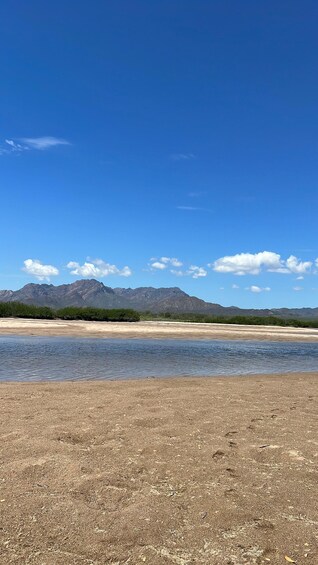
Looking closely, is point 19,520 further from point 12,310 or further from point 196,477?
point 12,310

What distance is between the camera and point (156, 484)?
5750 millimetres

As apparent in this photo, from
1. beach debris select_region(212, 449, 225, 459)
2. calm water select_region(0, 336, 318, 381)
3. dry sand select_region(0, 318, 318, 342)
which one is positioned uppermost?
dry sand select_region(0, 318, 318, 342)

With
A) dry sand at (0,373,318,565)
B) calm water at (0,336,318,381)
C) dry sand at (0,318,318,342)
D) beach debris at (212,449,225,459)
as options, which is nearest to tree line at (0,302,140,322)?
dry sand at (0,318,318,342)

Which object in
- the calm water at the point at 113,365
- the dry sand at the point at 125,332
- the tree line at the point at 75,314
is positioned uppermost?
the tree line at the point at 75,314

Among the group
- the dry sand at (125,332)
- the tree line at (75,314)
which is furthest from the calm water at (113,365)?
the tree line at (75,314)

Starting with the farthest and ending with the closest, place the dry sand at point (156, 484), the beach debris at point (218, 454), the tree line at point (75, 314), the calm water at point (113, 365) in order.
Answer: the tree line at point (75, 314) → the calm water at point (113, 365) → the beach debris at point (218, 454) → the dry sand at point (156, 484)

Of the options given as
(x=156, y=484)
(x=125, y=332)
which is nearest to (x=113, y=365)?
(x=156, y=484)

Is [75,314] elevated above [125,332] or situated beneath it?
elevated above

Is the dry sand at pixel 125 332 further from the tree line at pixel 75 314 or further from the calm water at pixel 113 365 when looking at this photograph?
the tree line at pixel 75 314

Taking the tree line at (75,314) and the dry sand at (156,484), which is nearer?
the dry sand at (156,484)

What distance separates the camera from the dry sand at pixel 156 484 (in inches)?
169

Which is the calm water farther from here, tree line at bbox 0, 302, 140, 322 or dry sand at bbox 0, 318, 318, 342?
tree line at bbox 0, 302, 140, 322

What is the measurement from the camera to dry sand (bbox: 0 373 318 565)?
14.1ft

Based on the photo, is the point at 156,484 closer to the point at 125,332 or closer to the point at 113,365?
the point at 113,365
